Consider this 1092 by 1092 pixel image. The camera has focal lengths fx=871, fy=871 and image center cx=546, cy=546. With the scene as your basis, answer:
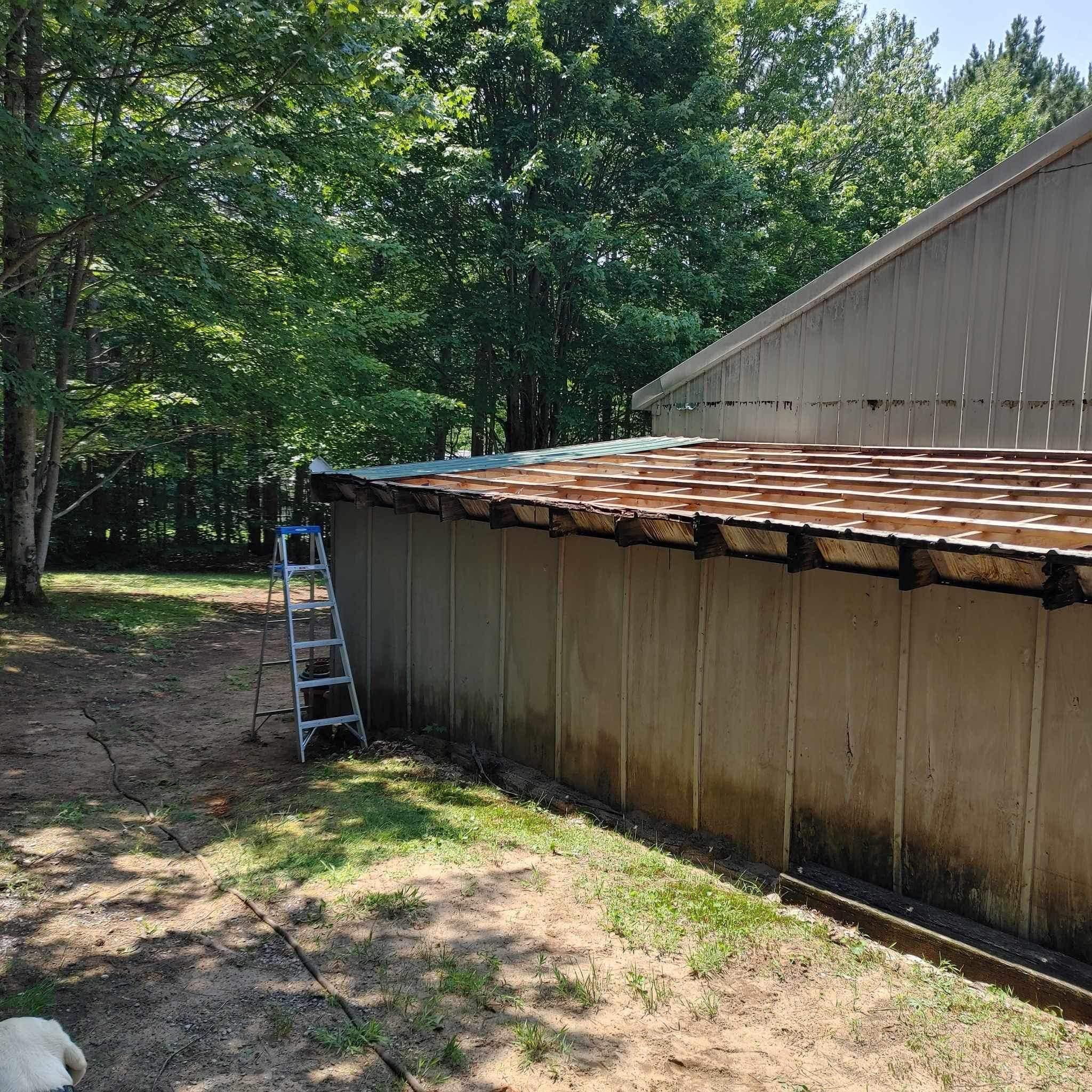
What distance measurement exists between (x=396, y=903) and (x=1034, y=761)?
3559 millimetres

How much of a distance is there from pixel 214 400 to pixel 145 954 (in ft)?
41.5

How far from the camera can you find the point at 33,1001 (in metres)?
4.05

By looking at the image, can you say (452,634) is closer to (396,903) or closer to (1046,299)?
(396,903)

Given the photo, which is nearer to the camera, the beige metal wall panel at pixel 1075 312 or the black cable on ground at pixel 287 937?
the black cable on ground at pixel 287 937

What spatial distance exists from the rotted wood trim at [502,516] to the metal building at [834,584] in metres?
0.02

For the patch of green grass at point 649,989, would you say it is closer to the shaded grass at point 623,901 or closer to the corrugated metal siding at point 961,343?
the shaded grass at point 623,901

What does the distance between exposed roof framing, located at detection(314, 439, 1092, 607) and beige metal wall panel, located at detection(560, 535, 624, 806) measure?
19.8 inches

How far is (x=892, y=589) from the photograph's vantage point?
16.7 ft

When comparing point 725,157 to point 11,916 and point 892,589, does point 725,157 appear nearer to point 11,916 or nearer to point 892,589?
point 892,589

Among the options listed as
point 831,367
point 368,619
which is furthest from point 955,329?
point 368,619

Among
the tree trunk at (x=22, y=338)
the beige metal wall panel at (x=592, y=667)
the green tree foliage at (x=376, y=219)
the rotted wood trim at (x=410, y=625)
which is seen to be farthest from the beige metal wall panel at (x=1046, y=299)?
the tree trunk at (x=22, y=338)

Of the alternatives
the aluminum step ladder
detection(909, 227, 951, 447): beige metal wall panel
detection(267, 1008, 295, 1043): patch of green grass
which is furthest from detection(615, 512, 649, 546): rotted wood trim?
detection(909, 227, 951, 447): beige metal wall panel

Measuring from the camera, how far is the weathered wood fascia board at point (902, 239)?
7.54 metres

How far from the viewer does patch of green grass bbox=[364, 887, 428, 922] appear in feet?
16.2
